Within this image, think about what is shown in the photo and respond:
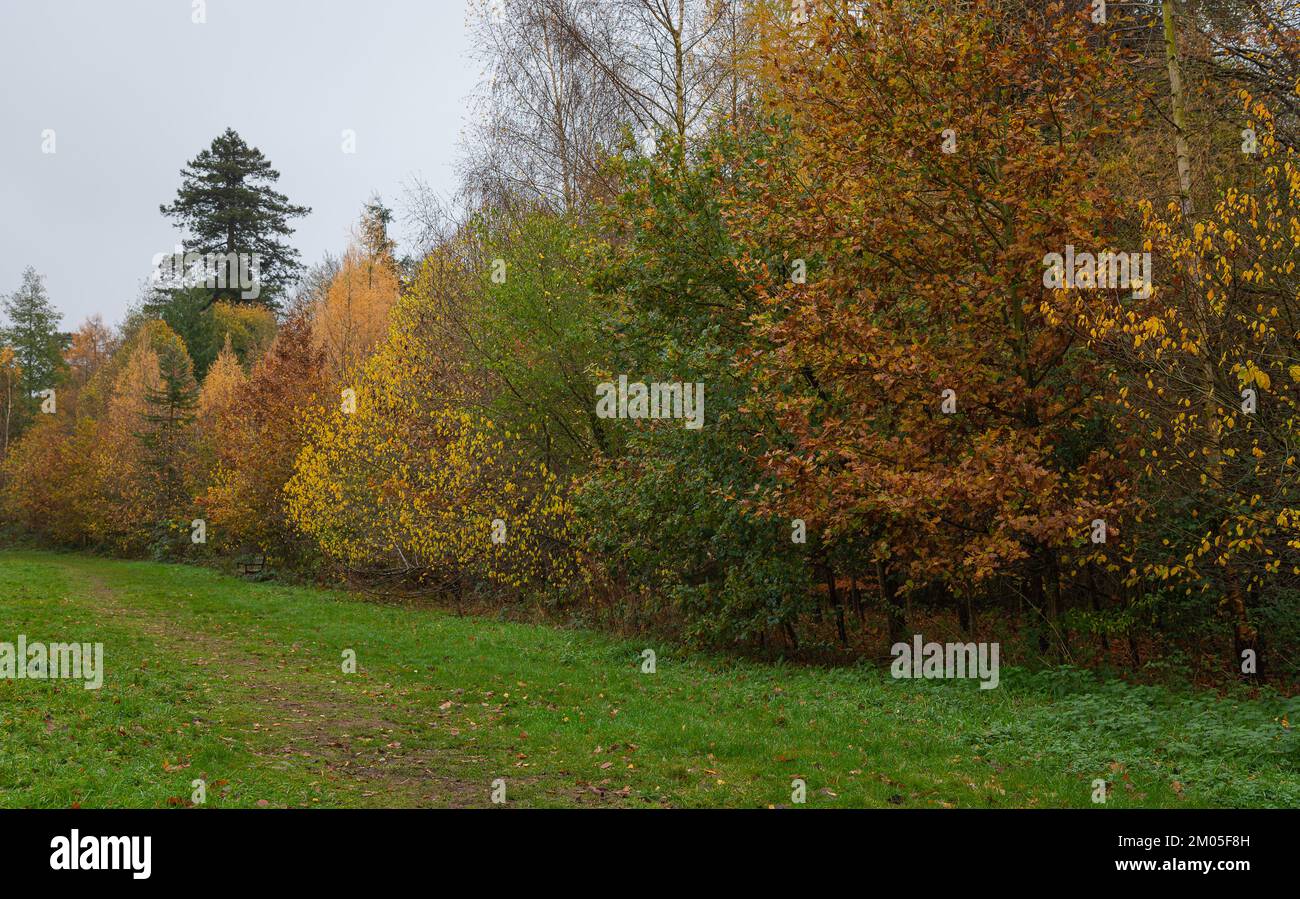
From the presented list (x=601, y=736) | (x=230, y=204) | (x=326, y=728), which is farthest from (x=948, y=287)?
(x=230, y=204)

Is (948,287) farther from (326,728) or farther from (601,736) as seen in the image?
(326,728)

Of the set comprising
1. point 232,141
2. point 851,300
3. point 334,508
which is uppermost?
point 232,141

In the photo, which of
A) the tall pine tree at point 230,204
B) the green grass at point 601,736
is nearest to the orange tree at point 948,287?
the green grass at point 601,736

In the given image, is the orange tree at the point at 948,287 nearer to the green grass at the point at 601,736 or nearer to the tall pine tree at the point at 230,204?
the green grass at the point at 601,736

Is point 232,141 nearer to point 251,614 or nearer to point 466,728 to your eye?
point 251,614

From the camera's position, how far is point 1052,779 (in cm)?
762

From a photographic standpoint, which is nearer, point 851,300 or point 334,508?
point 851,300

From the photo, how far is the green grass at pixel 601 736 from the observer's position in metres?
7.29

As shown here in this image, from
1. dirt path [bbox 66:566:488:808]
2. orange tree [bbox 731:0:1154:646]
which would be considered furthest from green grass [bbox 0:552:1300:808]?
orange tree [bbox 731:0:1154:646]

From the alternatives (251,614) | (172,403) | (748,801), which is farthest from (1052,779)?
(172,403)

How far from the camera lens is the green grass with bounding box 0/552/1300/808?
7285 mm

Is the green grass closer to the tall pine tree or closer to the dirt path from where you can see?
the dirt path

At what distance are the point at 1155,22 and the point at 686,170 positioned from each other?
6828 millimetres

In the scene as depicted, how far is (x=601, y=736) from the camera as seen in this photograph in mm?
9391
